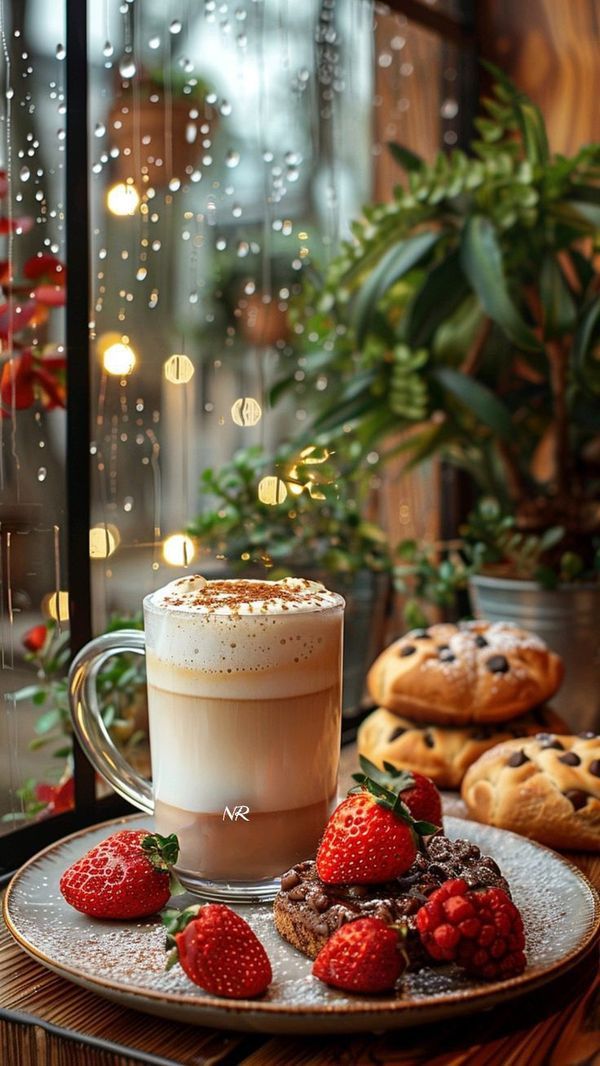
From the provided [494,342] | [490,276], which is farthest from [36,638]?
[494,342]

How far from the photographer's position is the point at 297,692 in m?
0.80

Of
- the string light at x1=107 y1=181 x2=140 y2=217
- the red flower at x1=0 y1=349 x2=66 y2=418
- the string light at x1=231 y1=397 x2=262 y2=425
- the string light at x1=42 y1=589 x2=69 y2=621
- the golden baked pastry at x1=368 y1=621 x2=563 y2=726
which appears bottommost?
the golden baked pastry at x1=368 y1=621 x2=563 y2=726

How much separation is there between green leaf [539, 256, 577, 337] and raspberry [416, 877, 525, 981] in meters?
0.84

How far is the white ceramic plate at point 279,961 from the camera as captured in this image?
2.09 ft

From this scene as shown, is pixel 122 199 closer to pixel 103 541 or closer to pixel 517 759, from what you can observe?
pixel 103 541

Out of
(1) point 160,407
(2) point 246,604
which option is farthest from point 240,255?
(2) point 246,604

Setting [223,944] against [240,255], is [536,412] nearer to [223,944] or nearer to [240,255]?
[240,255]

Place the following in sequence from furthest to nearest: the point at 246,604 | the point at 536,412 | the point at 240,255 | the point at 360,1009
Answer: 1. the point at 536,412
2. the point at 240,255
3. the point at 246,604
4. the point at 360,1009

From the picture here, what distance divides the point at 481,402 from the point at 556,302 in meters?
0.15

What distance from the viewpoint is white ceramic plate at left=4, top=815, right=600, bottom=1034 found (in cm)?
64

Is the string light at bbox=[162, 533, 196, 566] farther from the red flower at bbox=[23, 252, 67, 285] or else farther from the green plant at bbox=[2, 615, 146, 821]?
the red flower at bbox=[23, 252, 67, 285]

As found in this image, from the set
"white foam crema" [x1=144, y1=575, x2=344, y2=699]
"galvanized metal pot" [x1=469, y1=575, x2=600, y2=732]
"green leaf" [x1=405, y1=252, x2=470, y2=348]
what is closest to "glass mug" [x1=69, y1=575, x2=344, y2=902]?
"white foam crema" [x1=144, y1=575, x2=344, y2=699]

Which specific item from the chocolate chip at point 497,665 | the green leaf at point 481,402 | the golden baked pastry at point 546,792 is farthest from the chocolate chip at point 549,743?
the green leaf at point 481,402

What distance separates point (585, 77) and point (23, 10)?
102cm
